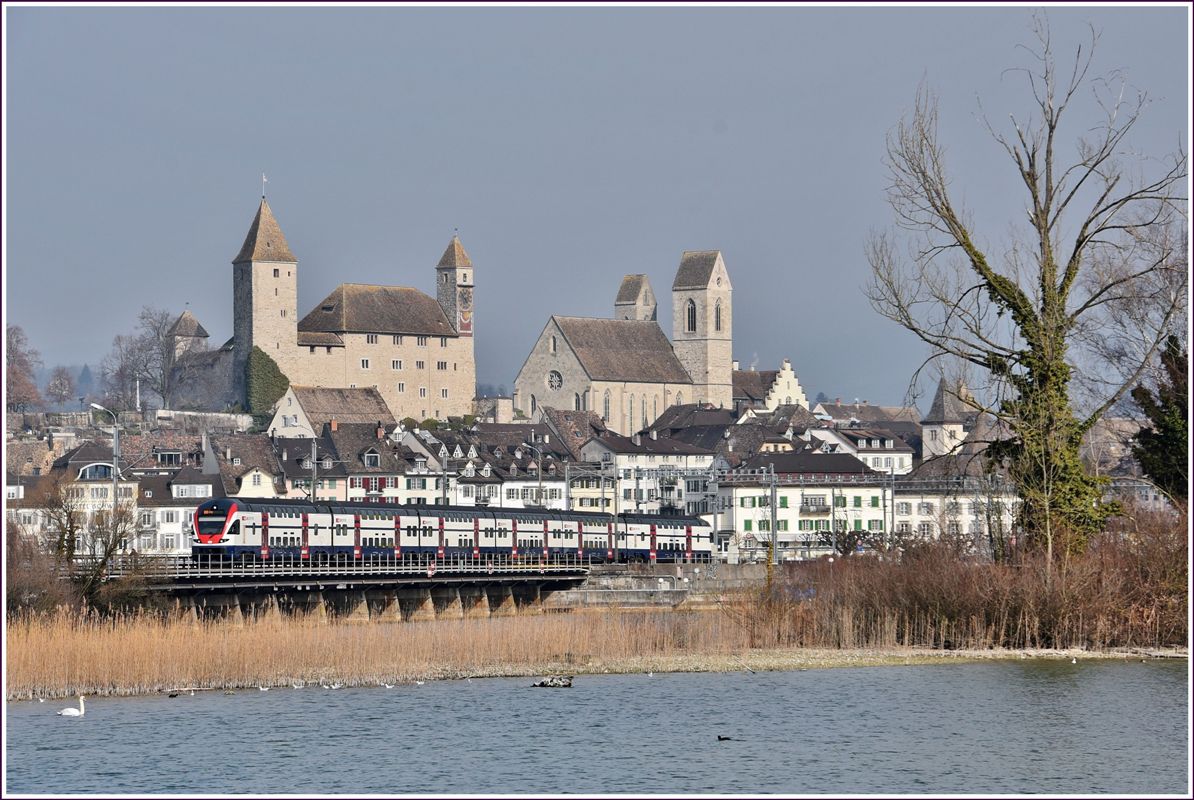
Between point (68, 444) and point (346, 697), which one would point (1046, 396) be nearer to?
point (346, 697)

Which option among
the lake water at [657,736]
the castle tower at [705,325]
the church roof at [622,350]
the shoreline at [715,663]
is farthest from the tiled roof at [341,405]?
the lake water at [657,736]

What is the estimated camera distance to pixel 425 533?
266 ft

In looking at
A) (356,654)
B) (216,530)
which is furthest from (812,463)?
(356,654)

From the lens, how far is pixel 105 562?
55.8 meters

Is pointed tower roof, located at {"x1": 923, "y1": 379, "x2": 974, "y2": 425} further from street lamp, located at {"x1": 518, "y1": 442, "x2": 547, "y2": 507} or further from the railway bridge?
the railway bridge

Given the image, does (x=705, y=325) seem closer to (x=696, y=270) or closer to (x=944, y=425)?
(x=696, y=270)

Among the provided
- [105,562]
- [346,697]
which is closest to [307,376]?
[105,562]

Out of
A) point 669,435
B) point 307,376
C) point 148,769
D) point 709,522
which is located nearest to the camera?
point 148,769

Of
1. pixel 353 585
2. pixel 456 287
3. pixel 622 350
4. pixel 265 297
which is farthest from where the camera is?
pixel 622 350

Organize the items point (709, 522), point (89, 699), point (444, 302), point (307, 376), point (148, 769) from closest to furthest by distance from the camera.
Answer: point (148, 769) < point (89, 699) < point (709, 522) < point (307, 376) < point (444, 302)

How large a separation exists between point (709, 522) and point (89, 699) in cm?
6484

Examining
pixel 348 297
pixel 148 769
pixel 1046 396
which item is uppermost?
pixel 348 297

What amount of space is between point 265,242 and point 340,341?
382 inches

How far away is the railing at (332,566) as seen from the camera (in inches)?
2340
